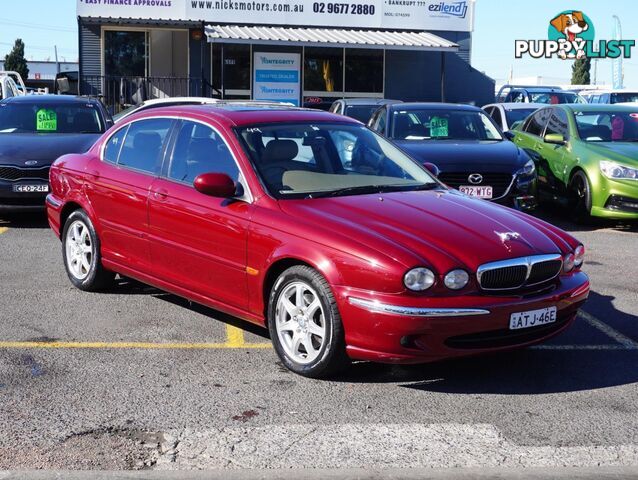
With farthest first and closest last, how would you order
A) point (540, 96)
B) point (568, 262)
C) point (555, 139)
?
1. point (540, 96)
2. point (555, 139)
3. point (568, 262)

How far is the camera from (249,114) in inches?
257

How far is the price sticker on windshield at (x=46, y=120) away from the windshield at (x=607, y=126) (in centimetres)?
697

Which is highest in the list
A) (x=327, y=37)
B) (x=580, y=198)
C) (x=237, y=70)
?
(x=327, y=37)

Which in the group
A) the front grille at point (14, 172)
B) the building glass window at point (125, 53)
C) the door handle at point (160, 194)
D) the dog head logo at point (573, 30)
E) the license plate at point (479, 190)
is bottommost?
the license plate at point (479, 190)

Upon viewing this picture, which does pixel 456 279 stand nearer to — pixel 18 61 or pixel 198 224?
pixel 198 224

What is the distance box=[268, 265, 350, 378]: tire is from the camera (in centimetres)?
521

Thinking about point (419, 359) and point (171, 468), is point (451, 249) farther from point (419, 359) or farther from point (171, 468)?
point (171, 468)

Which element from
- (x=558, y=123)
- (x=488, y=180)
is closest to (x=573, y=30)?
(x=558, y=123)

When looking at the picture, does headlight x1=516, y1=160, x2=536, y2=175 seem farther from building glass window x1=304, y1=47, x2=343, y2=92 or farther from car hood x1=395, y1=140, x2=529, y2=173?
building glass window x1=304, y1=47, x2=343, y2=92

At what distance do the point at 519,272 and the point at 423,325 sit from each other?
2.32ft

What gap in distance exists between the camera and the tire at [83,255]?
7398 millimetres

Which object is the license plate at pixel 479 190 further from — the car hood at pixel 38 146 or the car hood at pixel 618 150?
the car hood at pixel 38 146

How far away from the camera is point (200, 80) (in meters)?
25.9

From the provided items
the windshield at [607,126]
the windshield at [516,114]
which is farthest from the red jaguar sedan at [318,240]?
the windshield at [516,114]
